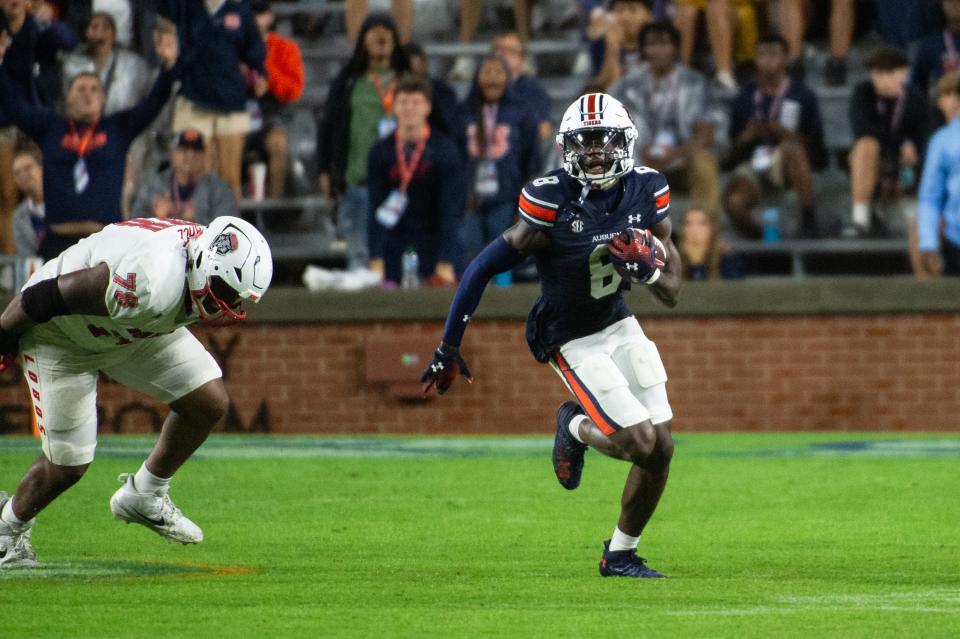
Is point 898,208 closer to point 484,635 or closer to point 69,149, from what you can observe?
point 69,149

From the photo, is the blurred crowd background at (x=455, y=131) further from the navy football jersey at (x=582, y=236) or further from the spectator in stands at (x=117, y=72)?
the navy football jersey at (x=582, y=236)

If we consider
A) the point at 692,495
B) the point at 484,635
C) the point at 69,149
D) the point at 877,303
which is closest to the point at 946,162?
the point at 877,303

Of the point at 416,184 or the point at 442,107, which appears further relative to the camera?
the point at 442,107

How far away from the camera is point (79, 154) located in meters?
13.7

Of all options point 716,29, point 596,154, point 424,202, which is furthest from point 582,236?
point 716,29

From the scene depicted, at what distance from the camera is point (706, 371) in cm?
1488

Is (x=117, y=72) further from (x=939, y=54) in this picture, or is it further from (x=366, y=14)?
(x=939, y=54)

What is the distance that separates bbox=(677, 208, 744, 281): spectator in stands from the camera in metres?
14.8

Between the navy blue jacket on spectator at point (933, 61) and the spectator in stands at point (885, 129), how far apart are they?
0.19 meters

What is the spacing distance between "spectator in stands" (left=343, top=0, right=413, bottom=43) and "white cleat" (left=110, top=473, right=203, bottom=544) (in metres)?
9.61

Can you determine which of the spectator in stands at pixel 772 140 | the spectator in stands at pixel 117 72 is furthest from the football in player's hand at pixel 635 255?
the spectator in stands at pixel 117 72

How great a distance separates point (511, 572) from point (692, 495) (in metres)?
3.34

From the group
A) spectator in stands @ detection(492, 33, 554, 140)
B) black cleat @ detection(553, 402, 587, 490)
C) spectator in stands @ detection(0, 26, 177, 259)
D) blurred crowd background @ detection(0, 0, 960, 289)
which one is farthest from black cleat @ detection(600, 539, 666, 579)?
spectator in stands @ detection(492, 33, 554, 140)

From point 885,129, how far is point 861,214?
85 centimetres
